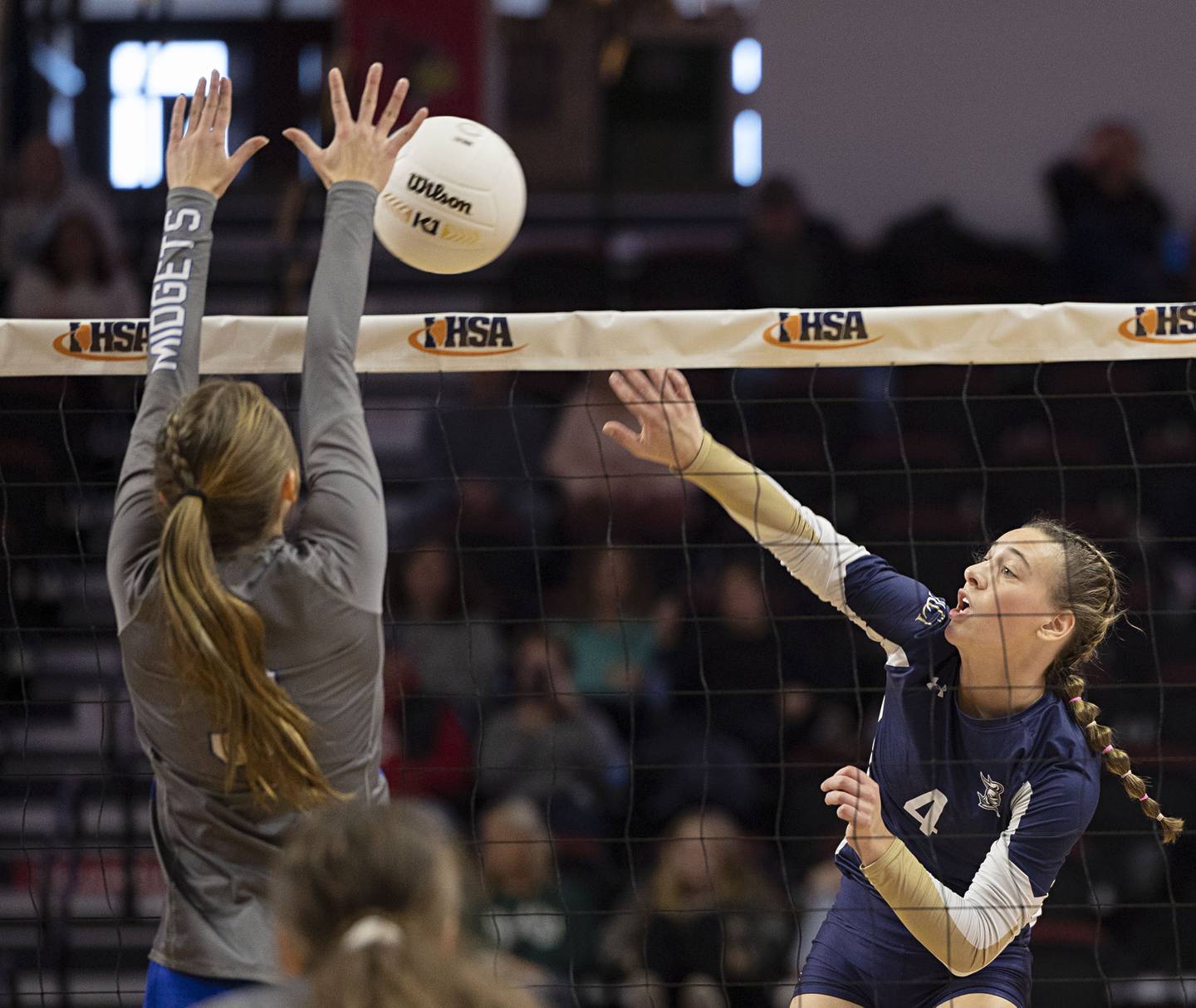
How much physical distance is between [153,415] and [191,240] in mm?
352

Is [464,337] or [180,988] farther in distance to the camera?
[464,337]

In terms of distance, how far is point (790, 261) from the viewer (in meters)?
8.72

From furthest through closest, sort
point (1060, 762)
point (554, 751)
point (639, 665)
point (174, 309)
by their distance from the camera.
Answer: point (639, 665)
point (554, 751)
point (1060, 762)
point (174, 309)

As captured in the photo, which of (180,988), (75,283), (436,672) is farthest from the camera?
(75,283)

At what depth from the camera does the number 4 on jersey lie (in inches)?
134

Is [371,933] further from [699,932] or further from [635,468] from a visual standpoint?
[635,468]

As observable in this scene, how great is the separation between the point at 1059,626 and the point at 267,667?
1707 mm

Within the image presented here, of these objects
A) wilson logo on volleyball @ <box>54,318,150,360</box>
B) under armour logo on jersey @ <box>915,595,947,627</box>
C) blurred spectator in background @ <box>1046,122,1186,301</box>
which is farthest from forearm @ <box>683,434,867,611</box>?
blurred spectator in background @ <box>1046,122,1186,301</box>

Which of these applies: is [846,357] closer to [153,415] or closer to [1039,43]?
[153,415]

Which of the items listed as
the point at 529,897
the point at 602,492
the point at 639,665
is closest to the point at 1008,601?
the point at 529,897

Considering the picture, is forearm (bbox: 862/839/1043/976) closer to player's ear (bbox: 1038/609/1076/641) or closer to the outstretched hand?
player's ear (bbox: 1038/609/1076/641)

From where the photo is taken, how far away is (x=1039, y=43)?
9.65m

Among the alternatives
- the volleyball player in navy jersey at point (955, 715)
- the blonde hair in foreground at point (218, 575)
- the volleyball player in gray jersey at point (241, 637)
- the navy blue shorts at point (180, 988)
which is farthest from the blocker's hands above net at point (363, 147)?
the navy blue shorts at point (180, 988)

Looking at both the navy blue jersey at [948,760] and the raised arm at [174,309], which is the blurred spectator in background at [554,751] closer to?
the navy blue jersey at [948,760]
